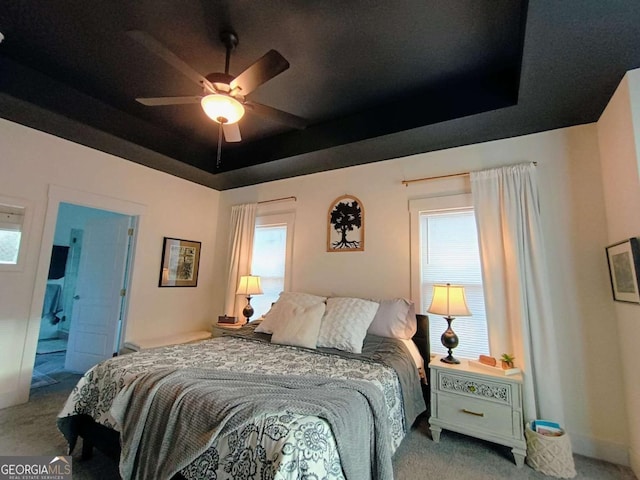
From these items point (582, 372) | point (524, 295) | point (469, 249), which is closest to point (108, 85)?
point (469, 249)

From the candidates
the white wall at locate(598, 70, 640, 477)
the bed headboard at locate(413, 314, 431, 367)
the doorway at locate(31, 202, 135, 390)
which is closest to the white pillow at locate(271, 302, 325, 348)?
the bed headboard at locate(413, 314, 431, 367)

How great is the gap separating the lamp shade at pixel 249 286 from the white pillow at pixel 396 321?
1710 millimetres

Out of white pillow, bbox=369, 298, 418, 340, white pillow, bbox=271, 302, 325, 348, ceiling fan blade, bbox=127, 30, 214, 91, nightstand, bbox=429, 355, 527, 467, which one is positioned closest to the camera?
ceiling fan blade, bbox=127, 30, 214, 91

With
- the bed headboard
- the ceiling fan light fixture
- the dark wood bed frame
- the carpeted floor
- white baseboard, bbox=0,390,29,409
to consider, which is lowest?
the carpeted floor

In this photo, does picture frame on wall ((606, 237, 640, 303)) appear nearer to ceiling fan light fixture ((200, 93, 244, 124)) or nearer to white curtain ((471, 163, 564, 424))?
white curtain ((471, 163, 564, 424))

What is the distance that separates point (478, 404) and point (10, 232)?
14.4 ft

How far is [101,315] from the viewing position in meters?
3.74

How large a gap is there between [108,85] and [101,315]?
2.73 m

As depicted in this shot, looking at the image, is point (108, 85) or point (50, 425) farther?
point (108, 85)

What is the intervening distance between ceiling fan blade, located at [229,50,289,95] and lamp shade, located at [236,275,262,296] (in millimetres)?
2408

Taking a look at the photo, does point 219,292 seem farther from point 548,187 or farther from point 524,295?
point 548,187

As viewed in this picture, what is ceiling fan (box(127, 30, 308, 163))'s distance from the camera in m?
1.73

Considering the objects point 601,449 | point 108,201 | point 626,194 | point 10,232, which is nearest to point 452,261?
point 626,194

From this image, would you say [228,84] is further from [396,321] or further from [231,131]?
[396,321]
